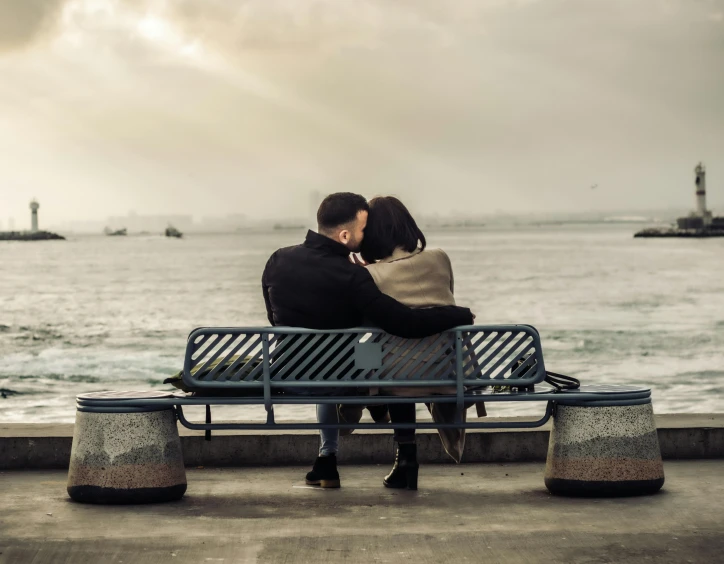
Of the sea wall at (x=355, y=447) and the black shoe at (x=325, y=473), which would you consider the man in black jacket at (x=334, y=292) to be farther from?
the sea wall at (x=355, y=447)

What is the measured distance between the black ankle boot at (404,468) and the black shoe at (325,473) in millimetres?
283

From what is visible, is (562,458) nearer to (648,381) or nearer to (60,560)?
(60,560)

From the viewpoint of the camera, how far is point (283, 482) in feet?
20.8

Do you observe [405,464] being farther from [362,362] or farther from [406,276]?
[406,276]

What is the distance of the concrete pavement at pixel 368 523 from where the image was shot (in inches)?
187

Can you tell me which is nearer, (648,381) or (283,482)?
(283,482)

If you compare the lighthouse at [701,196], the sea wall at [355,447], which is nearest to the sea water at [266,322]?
the sea wall at [355,447]

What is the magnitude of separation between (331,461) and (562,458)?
122cm

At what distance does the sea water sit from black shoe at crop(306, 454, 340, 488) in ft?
27.2

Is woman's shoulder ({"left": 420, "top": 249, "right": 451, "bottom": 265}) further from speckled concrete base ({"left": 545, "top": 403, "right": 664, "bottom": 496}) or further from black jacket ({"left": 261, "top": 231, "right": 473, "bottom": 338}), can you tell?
speckled concrete base ({"left": 545, "top": 403, "right": 664, "bottom": 496})

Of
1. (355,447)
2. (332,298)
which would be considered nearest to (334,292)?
(332,298)

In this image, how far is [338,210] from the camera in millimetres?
5980

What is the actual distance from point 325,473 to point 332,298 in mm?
974

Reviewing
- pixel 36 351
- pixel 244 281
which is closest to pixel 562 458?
pixel 36 351
